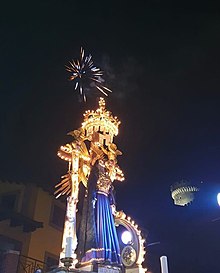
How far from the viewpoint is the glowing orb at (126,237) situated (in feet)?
22.8

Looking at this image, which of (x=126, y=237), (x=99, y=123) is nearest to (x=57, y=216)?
(x=99, y=123)

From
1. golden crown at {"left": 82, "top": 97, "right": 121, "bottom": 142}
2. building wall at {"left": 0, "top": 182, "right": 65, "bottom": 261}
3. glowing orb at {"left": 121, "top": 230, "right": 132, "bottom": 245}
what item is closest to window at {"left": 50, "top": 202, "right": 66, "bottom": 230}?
building wall at {"left": 0, "top": 182, "right": 65, "bottom": 261}

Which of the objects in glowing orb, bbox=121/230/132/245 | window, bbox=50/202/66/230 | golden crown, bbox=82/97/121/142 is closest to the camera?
glowing orb, bbox=121/230/132/245

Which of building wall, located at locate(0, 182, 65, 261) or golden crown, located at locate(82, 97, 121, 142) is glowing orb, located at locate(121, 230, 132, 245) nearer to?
golden crown, located at locate(82, 97, 121, 142)

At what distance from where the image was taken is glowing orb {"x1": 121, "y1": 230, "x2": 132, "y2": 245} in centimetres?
695

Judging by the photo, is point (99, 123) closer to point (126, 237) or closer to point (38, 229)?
point (126, 237)

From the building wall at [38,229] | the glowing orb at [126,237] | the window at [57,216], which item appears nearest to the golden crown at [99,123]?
the glowing orb at [126,237]

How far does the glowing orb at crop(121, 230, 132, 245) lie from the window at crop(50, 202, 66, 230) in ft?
27.6

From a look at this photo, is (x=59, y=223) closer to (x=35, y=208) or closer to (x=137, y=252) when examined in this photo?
(x=35, y=208)

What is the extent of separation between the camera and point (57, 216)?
50.4ft

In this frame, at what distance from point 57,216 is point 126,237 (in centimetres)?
888

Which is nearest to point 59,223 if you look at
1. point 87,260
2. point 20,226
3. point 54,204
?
point 54,204

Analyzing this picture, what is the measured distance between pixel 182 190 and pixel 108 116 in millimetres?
9064

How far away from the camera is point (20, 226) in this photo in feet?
45.1
